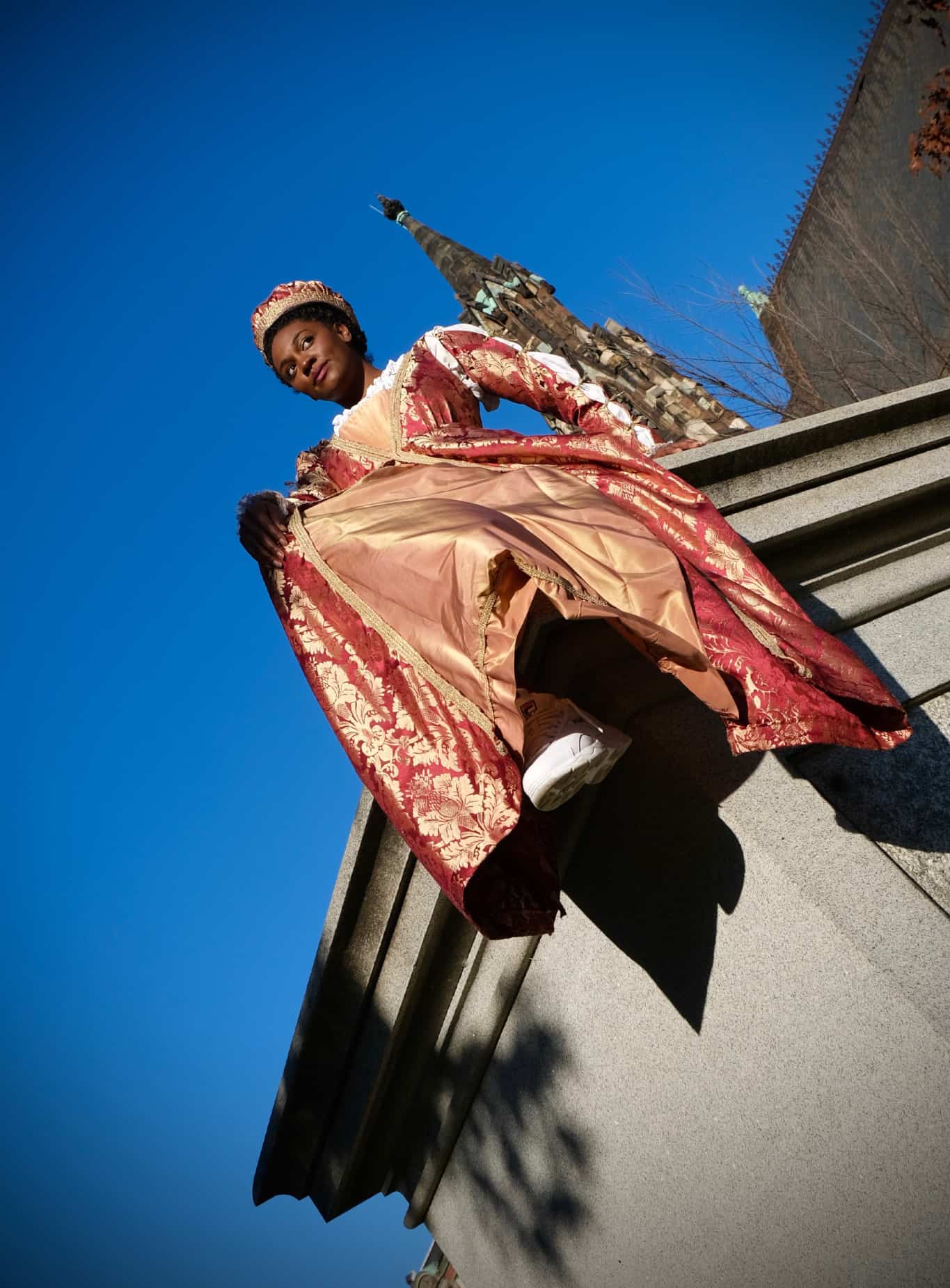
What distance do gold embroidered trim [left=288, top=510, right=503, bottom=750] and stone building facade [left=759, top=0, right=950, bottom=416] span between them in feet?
16.2

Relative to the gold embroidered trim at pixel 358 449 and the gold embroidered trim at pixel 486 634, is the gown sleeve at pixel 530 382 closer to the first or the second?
the gold embroidered trim at pixel 358 449

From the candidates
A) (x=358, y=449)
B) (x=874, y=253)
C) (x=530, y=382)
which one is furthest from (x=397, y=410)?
(x=874, y=253)

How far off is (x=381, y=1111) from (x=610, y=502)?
271 cm

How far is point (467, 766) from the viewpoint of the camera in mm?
2316

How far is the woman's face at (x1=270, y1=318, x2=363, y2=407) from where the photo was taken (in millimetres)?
3711

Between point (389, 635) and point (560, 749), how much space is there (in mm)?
616

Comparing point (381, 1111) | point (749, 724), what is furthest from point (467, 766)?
point (381, 1111)

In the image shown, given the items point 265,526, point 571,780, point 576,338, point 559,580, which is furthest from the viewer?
point 576,338

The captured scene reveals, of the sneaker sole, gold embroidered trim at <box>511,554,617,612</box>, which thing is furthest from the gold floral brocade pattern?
the sneaker sole

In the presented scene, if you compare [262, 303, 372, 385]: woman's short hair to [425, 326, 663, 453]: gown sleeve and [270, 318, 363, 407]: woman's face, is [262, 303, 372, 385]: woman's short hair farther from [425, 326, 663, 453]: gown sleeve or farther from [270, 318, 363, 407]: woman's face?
→ [425, 326, 663, 453]: gown sleeve

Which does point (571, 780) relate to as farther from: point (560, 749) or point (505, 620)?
point (505, 620)

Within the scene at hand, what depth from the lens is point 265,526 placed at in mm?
3008

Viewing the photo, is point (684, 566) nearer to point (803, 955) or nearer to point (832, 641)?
point (832, 641)

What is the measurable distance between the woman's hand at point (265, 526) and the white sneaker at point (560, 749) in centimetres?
107
